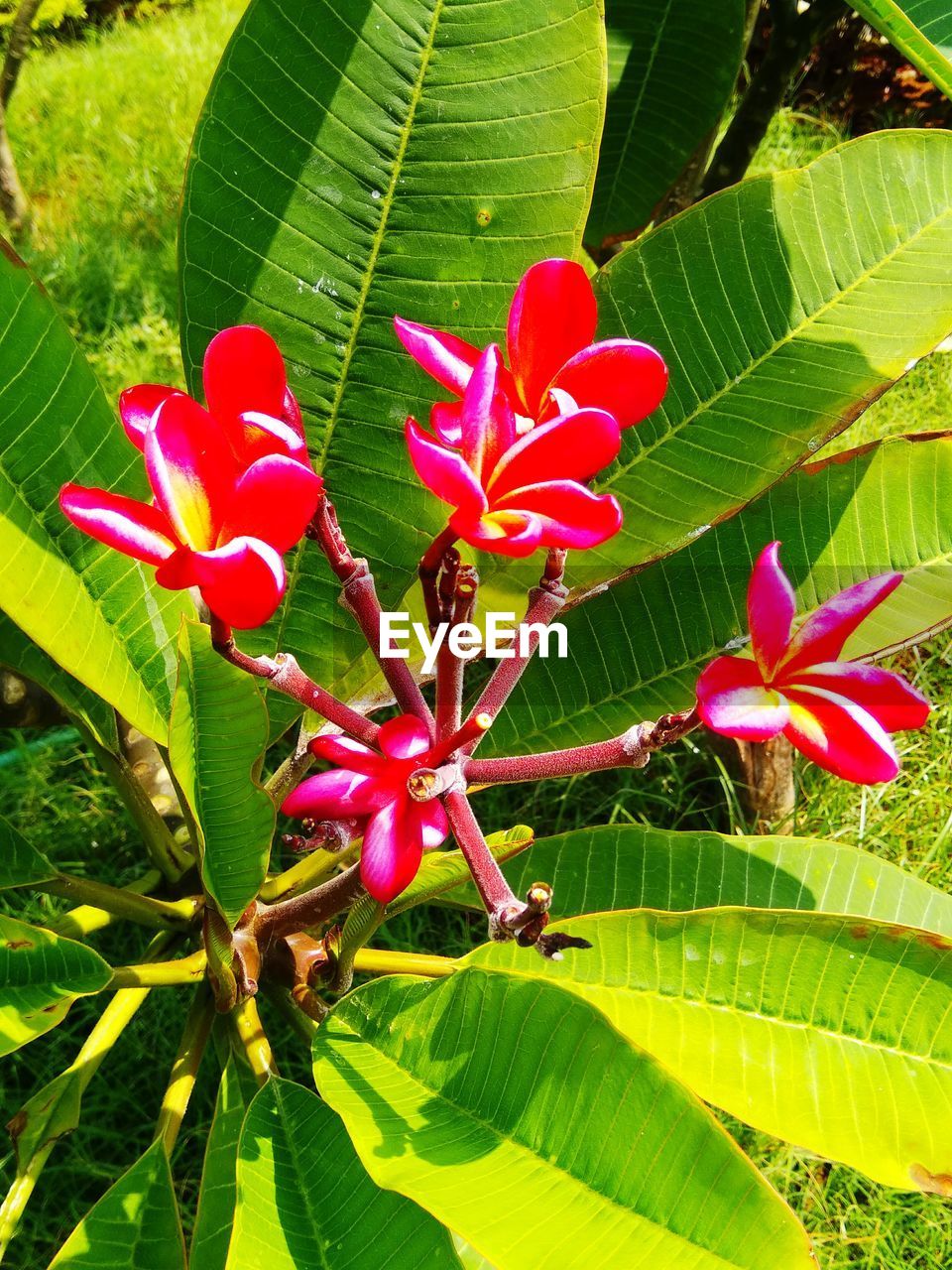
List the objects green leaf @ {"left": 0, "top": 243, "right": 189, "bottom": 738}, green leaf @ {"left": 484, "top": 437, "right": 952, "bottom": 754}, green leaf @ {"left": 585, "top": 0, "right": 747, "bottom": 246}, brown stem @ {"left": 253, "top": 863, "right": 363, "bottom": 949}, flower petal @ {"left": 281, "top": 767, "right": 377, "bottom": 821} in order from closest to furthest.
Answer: flower petal @ {"left": 281, "top": 767, "right": 377, "bottom": 821}, green leaf @ {"left": 0, "top": 243, "right": 189, "bottom": 738}, brown stem @ {"left": 253, "top": 863, "right": 363, "bottom": 949}, green leaf @ {"left": 484, "top": 437, "right": 952, "bottom": 754}, green leaf @ {"left": 585, "top": 0, "right": 747, "bottom": 246}

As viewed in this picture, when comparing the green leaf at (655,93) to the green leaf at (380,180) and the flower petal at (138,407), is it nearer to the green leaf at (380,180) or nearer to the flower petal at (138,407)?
the green leaf at (380,180)

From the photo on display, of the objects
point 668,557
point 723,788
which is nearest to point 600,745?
point 668,557

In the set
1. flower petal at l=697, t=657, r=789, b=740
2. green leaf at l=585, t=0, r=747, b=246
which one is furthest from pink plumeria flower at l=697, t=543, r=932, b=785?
green leaf at l=585, t=0, r=747, b=246

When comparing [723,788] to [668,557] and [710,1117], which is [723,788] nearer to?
[668,557]

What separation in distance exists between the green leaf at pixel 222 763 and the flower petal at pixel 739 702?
0.29 m

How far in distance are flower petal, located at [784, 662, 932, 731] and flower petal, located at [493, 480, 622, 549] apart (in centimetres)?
15

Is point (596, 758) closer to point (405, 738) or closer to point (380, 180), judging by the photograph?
point (405, 738)

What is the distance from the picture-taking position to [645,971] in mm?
899

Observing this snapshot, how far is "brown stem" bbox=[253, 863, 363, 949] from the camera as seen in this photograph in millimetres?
948

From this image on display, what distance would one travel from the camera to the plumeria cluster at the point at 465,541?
602 mm

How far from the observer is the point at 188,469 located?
24.3 inches

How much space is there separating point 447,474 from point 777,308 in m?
0.53

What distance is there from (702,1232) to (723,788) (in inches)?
46.4

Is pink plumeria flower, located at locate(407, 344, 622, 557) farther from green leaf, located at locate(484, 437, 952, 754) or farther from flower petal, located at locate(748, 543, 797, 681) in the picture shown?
green leaf, located at locate(484, 437, 952, 754)
